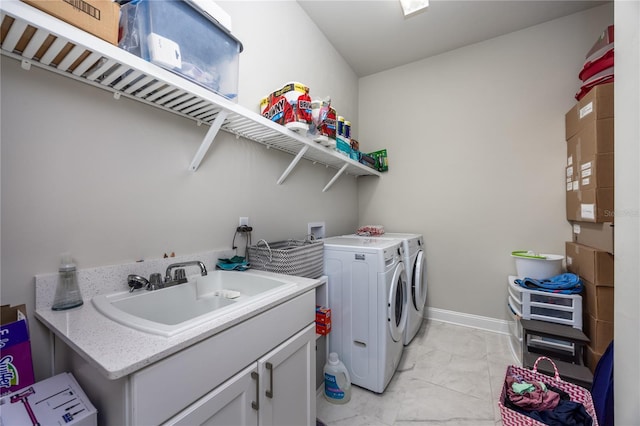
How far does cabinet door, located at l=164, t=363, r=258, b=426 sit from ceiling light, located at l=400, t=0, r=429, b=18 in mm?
2758

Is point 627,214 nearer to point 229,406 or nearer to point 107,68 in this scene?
point 229,406

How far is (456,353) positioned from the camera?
2.30 meters

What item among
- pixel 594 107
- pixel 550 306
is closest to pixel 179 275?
pixel 550 306

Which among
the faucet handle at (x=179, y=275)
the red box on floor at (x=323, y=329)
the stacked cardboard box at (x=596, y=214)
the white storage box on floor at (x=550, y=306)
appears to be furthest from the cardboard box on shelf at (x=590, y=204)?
the faucet handle at (x=179, y=275)

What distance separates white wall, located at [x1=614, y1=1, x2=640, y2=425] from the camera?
2.35 ft

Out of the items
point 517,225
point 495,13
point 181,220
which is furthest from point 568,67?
point 181,220

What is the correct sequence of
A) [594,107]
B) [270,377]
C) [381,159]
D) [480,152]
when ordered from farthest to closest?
[381,159] → [480,152] → [594,107] → [270,377]

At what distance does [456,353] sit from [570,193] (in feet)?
5.71

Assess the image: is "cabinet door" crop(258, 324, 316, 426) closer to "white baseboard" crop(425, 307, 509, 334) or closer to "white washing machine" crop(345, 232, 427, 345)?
"white washing machine" crop(345, 232, 427, 345)

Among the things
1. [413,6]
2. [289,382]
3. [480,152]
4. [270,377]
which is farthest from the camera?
[480,152]

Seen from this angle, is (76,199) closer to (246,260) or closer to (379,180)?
(246,260)

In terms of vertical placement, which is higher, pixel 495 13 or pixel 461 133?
pixel 495 13

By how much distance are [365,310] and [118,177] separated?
1.61 metres

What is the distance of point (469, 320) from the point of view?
2826 millimetres
